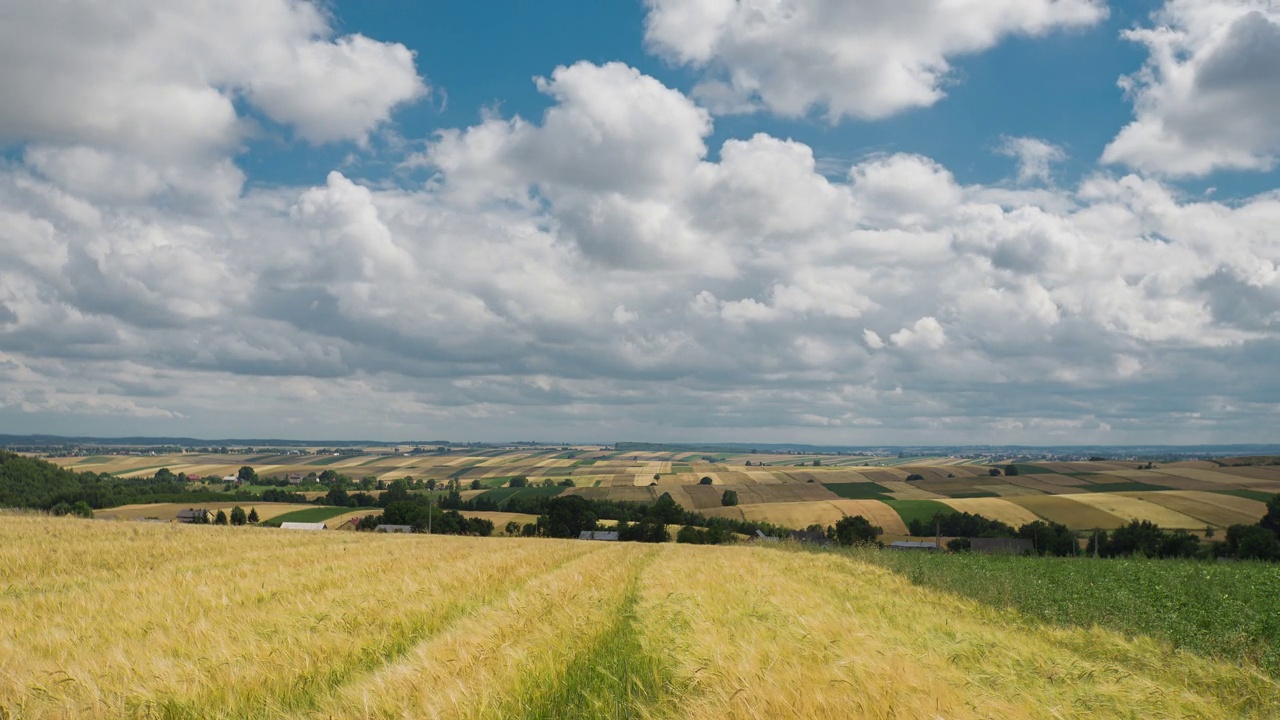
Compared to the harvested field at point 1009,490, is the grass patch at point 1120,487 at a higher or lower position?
higher

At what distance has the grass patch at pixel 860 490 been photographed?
10139cm

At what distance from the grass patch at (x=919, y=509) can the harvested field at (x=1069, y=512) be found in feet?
28.8

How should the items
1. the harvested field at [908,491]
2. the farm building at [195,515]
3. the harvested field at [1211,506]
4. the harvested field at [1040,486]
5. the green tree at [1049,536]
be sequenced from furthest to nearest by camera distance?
the harvested field at [908,491] < the harvested field at [1040,486] < the farm building at [195,515] < the harvested field at [1211,506] < the green tree at [1049,536]

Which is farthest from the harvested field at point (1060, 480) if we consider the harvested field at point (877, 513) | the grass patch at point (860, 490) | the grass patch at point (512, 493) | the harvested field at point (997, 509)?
the grass patch at point (512, 493)

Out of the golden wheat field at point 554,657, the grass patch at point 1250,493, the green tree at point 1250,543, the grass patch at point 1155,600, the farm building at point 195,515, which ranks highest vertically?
the golden wheat field at point 554,657

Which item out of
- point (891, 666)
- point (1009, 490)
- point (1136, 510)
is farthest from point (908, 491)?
point (891, 666)

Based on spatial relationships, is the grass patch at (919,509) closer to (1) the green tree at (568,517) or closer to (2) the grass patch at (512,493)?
(1) the green tree at (568,517)

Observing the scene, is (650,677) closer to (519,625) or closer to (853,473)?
(519,625)

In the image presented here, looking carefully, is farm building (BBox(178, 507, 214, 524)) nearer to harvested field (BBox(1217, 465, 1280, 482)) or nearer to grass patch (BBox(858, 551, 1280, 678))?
grass patch (BBox(858, 551, 1280, 678))

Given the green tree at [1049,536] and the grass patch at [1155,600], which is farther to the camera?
the green tree at [1049,536]

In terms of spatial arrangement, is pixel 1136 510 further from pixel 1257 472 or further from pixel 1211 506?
pixel 1257 472

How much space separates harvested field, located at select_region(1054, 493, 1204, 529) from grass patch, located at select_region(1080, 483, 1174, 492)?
6.20 metres

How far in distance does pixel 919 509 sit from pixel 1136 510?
73.6 feet

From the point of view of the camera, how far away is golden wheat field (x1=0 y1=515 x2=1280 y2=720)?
450 cm
